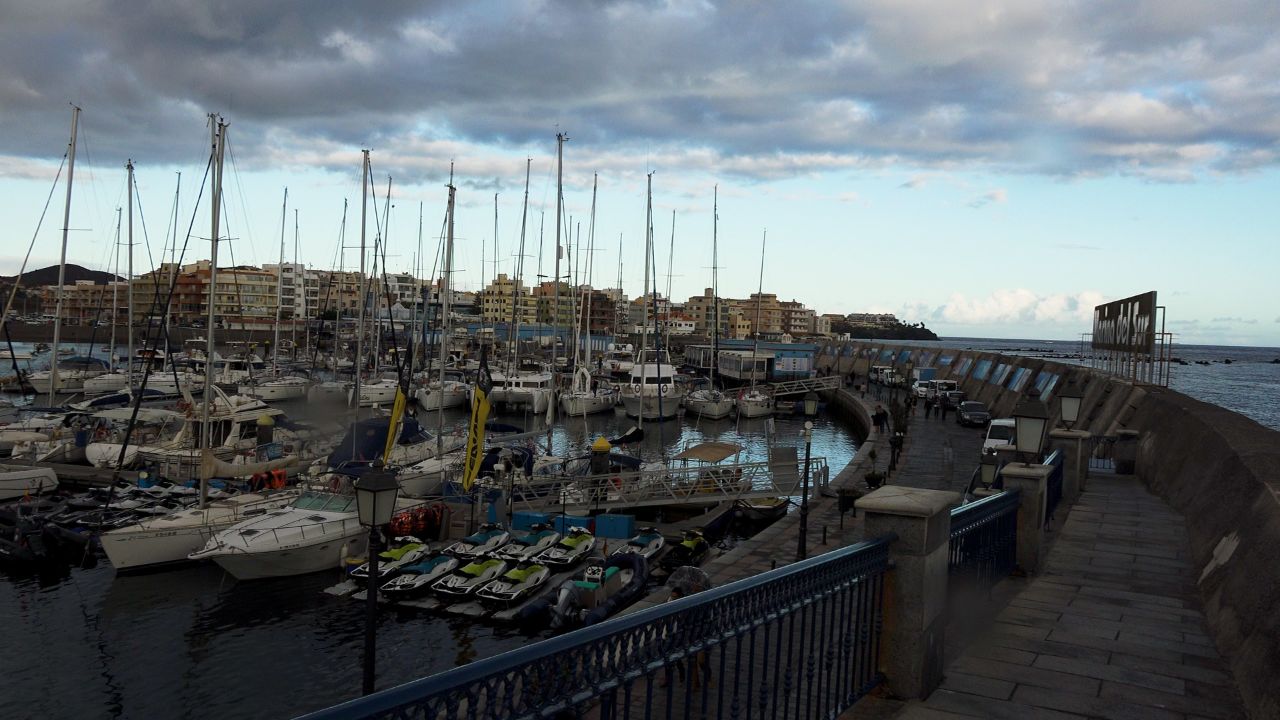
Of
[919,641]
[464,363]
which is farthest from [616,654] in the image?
[464,363]

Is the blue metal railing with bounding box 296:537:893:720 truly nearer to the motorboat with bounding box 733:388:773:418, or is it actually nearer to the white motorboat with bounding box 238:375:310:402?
the motorboat with bounding box 733:388:773:418

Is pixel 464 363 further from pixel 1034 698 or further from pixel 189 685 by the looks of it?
pixel 1034 698

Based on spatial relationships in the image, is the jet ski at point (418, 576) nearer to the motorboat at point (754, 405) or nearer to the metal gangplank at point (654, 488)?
the metal gangplank at point (654, 488)

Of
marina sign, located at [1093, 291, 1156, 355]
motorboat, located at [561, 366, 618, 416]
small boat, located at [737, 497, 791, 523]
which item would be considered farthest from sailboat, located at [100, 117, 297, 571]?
motorboat, located at [561, 366, 618, 416]

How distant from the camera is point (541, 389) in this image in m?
57.2

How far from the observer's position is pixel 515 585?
60.7 feet

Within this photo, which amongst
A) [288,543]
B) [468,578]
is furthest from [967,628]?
[288,543]

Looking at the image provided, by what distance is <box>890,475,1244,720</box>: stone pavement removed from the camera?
580 centimetres

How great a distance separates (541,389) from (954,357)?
42.9 metres

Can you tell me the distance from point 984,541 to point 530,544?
14742 mm

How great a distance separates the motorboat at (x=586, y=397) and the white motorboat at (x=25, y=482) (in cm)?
2951

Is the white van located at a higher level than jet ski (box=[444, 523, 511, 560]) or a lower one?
higher

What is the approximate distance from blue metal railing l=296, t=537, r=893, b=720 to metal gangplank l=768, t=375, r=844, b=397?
198ft

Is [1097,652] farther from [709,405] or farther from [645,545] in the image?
[709,405]
